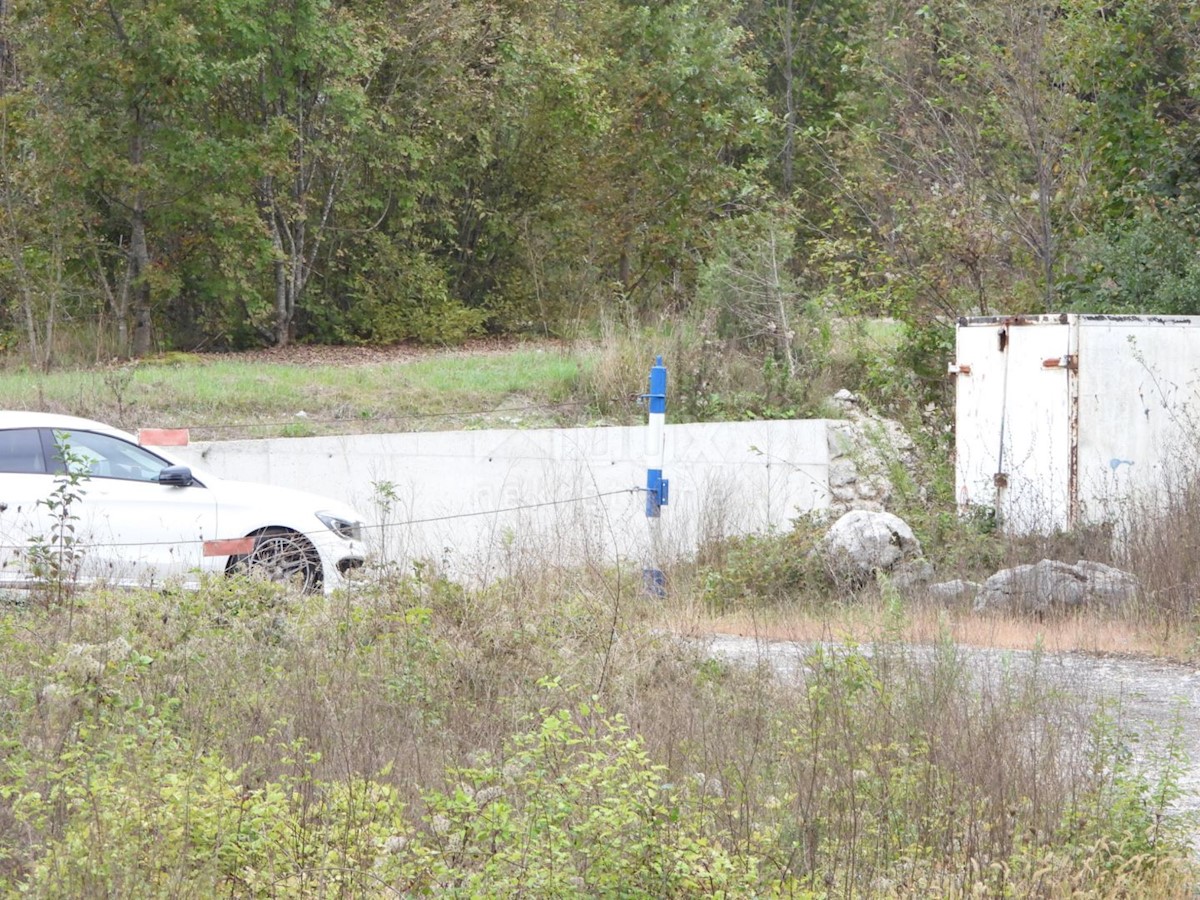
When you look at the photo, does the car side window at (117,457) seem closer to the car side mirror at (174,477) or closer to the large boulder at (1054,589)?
the car side mirror at (174,477)

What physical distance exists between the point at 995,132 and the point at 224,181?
417 inches

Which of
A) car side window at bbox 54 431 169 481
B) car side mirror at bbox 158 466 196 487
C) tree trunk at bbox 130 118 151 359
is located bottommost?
car side mirror at bbox 158 466 196 487

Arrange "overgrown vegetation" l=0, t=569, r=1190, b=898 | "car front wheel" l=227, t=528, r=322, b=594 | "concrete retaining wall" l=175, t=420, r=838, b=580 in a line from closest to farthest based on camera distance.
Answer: "overgrown vegetation" l=0, t=569, r=1190, b=898 → "car front wheel" l=227, t=528, r=322, b=594 → "concrete retaining wall" l=175, t=420, r=838, b=580

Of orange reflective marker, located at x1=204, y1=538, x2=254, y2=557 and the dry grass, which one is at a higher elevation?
orange reflective marker, located at x1=204, y1=538, x2=254, y2=557

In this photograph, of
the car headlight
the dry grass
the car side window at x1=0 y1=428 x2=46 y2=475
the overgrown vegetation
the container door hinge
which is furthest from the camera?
the container door hinge

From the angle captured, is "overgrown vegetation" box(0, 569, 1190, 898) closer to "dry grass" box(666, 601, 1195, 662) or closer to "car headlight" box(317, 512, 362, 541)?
"dry grass" box(666, 601, 1195, 662)

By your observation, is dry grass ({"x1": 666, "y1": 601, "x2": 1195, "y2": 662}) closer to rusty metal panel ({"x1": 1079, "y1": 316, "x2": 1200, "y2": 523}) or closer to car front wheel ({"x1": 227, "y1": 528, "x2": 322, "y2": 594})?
car front wheel ({"x1": 227, "y1": 528, "x2": 322, "y2": 594})

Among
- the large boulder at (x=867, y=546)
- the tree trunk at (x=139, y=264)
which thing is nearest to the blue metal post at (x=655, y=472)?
the large boulder at (x=867, y=546)

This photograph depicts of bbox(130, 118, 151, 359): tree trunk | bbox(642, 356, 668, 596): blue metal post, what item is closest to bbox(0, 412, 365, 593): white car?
bbox(642, 356, 668, 596): blue metal post

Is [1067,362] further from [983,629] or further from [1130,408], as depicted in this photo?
[983,629]

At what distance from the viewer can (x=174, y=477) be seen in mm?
10859

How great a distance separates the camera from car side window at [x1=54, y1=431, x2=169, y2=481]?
10.8 meters

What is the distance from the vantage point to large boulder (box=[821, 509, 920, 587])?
11.7m

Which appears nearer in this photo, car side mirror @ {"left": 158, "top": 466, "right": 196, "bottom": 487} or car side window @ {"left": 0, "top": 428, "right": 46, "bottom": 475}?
car side window @ {"left": 0, "top": 428, "right": 46, "bottom": 475}
